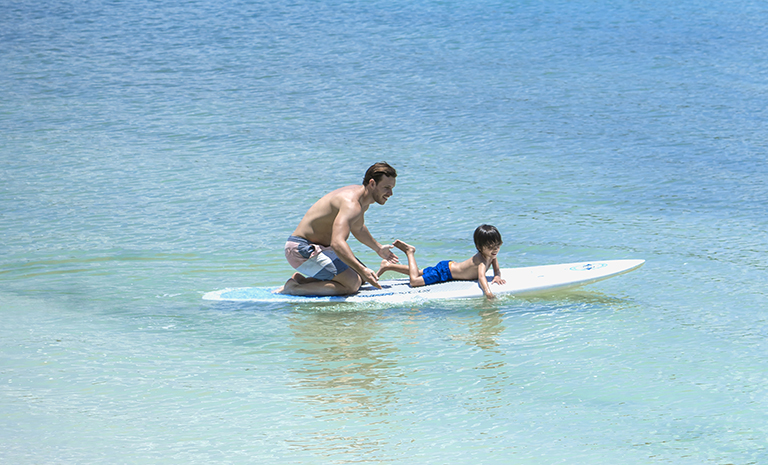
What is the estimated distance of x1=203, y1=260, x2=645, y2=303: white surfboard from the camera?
7.85 meters

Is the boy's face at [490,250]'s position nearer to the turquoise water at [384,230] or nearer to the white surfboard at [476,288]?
the white surfboard at [476,288]

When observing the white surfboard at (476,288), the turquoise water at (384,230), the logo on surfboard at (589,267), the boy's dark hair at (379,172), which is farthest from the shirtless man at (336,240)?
the logo on surfboard at (589,267)

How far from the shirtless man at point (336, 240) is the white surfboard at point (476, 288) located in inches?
5.6

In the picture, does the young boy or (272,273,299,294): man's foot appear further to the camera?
(272,273,299,294): man's foot

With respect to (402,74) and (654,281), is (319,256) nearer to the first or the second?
(654,281)

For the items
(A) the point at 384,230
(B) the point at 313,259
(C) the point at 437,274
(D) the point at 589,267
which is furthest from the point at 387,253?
(A) the point at 384,230

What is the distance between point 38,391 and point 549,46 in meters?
20.4

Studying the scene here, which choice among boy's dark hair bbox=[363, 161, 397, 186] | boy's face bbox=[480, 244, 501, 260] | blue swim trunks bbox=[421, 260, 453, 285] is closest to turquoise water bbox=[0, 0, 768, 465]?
blue swim trunks bbox=[421, 260, 453, 285]

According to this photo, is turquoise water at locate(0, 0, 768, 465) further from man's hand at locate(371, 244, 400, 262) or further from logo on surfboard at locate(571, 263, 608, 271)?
man's hand at locate(371, 244, 400, 262)

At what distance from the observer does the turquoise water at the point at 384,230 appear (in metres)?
5.33

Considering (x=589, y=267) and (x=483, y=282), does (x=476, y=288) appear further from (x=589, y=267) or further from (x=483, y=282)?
(x=589, y=267)

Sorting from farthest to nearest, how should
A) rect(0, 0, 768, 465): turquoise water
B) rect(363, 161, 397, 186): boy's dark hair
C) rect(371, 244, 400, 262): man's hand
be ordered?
rect(371, 244, 400, 262): man's hand → rect(363, 161, 397, 186): boy's dark hair → rect(0, 0, 768, 465): turquoise water

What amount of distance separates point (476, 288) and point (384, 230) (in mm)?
3394

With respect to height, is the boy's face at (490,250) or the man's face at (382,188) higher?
the man's face at (382,188)
